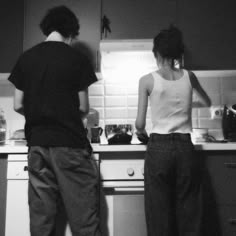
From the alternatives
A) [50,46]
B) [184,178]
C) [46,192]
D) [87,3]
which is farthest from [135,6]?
[46,192]

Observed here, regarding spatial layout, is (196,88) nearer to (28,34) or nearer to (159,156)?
(159,156)

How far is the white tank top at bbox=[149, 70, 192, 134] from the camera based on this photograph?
3.83ft

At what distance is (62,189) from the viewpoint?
1.13m

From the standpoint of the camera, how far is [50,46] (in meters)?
1.15

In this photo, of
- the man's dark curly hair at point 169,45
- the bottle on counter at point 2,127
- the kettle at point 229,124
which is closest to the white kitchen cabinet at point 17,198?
the bottle on counter at point 2,127

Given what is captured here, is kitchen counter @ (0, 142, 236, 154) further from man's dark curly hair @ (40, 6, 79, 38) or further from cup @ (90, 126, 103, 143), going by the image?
man's dark curly hair @ (40, 6, 79, 38)

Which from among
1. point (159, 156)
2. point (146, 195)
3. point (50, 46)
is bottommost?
point (146, 195)

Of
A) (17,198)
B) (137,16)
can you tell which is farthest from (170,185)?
(137,16)

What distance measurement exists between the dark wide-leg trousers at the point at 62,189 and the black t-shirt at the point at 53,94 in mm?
54

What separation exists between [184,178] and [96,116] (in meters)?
0.98

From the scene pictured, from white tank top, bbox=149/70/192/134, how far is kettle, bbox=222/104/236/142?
71cm

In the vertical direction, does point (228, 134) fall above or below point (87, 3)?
below

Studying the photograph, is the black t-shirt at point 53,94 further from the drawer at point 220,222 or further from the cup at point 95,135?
the drawer at point 220,222

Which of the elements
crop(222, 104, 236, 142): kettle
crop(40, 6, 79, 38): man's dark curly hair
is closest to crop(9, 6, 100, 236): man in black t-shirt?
crop(40, 6, 79, 38): man's dark curly hair
